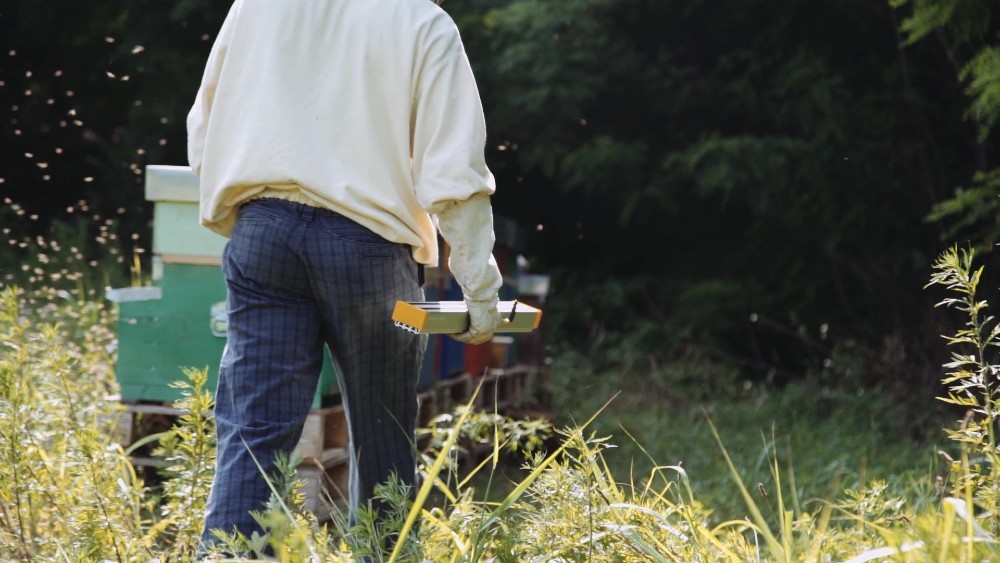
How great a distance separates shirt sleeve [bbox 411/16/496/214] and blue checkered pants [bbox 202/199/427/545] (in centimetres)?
17

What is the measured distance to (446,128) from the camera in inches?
86.5

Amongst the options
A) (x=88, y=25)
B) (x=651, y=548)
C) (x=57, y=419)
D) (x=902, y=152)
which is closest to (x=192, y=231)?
(x=57, y=419)

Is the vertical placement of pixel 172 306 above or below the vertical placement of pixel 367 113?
below

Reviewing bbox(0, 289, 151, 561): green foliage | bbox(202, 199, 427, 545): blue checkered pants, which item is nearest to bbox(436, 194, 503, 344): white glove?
bbox(202, 199, 427, 545): blue checkered pants

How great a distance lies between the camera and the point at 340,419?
3.42 m

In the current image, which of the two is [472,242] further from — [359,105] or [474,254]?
[359,105]

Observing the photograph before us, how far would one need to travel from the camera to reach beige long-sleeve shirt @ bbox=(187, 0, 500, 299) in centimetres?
218

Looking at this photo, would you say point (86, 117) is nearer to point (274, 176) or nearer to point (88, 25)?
point (88, 25)

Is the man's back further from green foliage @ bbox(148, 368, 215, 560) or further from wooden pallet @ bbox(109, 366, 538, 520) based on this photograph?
wooden pallet @ bbox(109, 366, 538, 520)

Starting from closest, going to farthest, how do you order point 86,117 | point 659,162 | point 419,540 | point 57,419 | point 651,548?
point 651,548 → point 419,540 → point 57,419 → point 659,162 → point 86,117

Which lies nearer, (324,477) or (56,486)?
(56,486)

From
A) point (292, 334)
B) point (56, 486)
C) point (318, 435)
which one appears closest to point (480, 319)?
point (292, 334)

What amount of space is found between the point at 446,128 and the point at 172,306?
1.63 m

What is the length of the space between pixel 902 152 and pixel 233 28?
17.0ft
